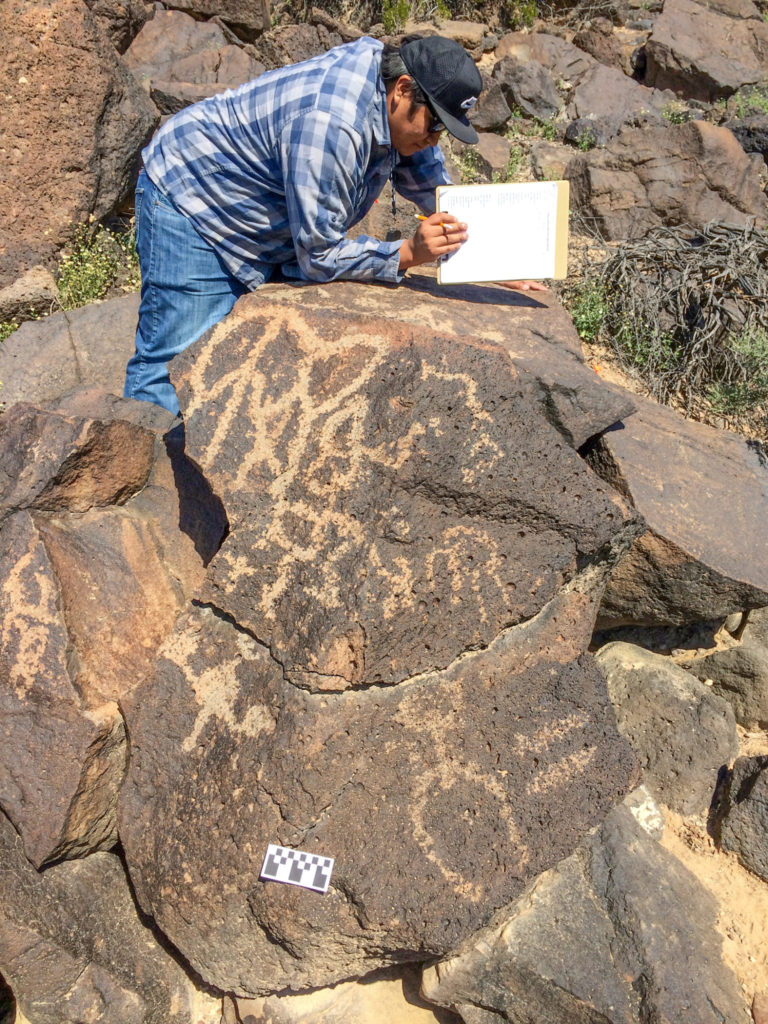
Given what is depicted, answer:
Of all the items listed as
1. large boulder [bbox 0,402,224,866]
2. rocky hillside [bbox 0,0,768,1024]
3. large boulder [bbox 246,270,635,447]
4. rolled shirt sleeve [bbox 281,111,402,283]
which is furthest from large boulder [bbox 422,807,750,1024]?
rolled shirt sleeve [bbox 281,111,402,283]

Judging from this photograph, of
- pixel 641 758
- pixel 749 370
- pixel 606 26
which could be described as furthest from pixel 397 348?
pixel 606 26

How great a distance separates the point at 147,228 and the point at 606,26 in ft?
22.8

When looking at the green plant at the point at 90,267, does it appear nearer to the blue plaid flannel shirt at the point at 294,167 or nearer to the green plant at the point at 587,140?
the blue plaid flannel shirt at the point at 294,167

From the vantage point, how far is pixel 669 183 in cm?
539

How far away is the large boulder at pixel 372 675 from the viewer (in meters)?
2.01

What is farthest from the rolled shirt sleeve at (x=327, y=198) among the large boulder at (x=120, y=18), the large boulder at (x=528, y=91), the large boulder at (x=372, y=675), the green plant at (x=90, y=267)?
the large boulder at (x=528, y=91)

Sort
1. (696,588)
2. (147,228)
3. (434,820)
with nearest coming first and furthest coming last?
1. (434,820)
2. (696,588)
3. (147,228)

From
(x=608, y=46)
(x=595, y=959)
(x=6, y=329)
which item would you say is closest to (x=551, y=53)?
(x=608, y=46)

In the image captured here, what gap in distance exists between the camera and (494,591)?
2123mm

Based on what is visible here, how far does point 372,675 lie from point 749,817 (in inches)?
52.1

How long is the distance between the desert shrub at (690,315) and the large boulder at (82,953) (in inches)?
137

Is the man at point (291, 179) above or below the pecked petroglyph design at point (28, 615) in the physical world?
above

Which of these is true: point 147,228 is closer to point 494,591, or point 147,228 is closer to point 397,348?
point 397,348

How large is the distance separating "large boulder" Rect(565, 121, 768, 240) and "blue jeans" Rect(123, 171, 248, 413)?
10.8ft
